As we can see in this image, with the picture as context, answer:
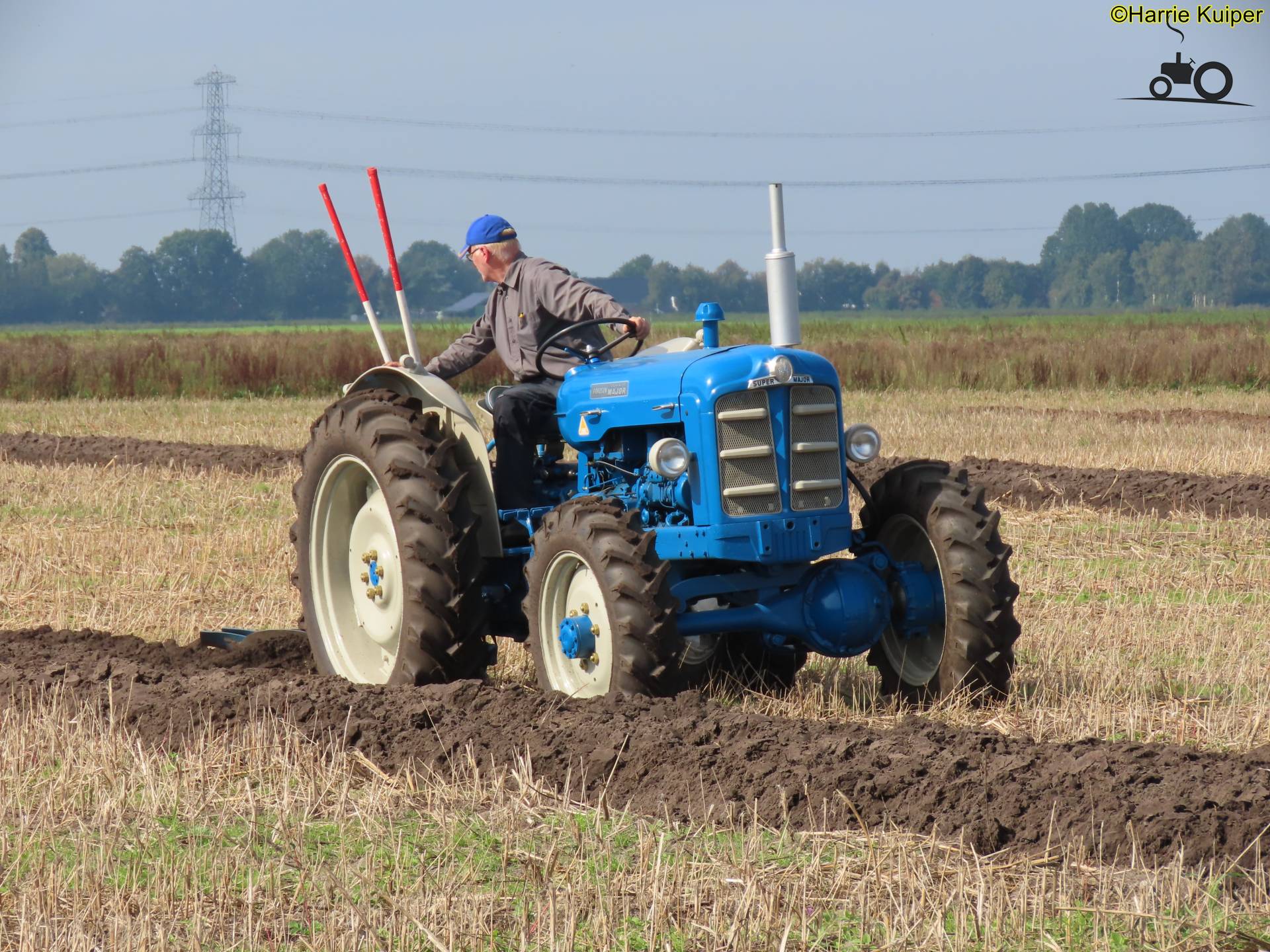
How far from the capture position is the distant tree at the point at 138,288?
85.4m

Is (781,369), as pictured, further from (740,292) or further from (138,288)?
(138,288)

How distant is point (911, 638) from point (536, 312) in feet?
6.62

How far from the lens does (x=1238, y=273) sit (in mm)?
97000

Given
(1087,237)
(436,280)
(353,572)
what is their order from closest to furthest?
(353,572) < (436,280) < (1087,237)

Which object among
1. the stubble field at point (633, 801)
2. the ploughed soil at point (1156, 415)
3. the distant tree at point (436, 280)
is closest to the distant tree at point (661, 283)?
the distant tree at point (436, 280)

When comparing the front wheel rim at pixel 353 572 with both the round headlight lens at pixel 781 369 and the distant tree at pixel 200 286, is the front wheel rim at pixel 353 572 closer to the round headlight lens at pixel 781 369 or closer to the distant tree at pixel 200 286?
the round headlight lens at pixel 781 369

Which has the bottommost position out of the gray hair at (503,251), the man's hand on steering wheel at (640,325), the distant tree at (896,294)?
the man's hand on steering wheel at (640,325)

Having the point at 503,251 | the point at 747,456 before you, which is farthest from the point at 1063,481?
the point at 747,456

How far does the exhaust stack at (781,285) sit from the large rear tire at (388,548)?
1338 mm

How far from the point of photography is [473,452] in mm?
6281

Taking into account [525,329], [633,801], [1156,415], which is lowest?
[633,801]

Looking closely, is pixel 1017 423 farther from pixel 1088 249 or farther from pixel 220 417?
pixel 1088 249

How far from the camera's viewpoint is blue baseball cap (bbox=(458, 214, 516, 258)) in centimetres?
666

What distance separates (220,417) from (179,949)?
18.2 metres
